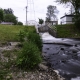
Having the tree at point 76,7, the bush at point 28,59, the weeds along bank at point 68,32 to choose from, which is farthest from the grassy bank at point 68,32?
the bush at point 28,59

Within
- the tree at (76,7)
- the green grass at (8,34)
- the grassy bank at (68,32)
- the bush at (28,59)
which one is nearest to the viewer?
the bush at (28,59)

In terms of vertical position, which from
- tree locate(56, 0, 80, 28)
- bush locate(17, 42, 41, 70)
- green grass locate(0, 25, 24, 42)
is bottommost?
bush locate(17, 42, 41, 70)

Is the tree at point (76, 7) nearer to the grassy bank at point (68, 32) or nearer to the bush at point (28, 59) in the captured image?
the grassy bank at point (68, 32)

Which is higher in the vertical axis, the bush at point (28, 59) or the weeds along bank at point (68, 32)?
the weeds along bank at point (68, 32)

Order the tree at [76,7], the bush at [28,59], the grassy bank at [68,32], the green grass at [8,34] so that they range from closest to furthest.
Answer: the bush at [28,59] < the green grass at [8,34] < the grassy bank at [68,32] < the tree at [76,7]

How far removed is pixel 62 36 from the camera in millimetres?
27844

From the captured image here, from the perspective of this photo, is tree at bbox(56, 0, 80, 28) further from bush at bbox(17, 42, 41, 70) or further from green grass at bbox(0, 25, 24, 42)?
bush at bbox(17, 42, 41, 70)

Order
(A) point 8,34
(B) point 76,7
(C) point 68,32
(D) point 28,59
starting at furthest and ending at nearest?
(B) point 76,7 → (C) point 68,32 → (A) point 8,34 → (D) point 28,59

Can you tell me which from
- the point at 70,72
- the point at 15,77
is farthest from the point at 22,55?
the point at 70,72

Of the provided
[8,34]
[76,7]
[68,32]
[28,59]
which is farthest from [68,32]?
[28,59]

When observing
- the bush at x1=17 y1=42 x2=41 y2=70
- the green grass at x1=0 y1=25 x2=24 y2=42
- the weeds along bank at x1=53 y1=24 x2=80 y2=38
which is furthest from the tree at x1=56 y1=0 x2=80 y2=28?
the bush at x1=17 y1=42 x2=41 y2=70

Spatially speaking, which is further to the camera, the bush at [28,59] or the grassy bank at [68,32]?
the grassy bank at [68,32]

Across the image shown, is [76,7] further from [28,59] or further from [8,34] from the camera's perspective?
[28,59]

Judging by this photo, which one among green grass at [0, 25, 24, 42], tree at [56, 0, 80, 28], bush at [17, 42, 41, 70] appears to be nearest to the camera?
bush at [17, 42, 41, 70]
